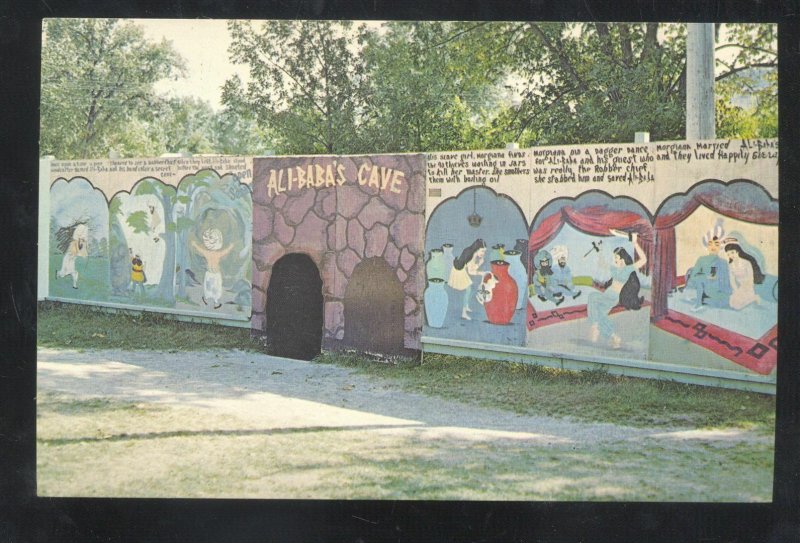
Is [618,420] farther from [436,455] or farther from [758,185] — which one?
[758,185]

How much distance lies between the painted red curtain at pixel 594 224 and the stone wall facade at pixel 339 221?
4.96 ft

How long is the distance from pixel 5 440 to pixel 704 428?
560cm

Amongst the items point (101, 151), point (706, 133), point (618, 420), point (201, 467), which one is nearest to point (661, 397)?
point (618, 420)

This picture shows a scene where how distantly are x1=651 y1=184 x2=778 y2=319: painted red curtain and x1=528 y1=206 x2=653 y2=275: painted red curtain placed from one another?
0.35 ft

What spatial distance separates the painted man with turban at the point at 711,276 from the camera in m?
7.69

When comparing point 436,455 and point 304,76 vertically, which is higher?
point 304,76

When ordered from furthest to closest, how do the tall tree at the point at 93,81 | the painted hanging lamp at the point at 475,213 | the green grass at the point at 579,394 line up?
the tall tree at the point at 93,81, the painted hanging lamp at the point at 475,213, the green grass at the point at 579,394

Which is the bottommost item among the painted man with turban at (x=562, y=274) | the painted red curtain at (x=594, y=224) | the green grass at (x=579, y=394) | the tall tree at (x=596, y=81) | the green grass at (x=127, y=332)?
the green grass at (x=579, y=394)

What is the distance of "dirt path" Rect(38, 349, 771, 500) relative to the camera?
19.5ft

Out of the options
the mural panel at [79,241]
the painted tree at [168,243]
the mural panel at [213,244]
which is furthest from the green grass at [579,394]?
the mural panel at [79,241]

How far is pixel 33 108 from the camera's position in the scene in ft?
19.9

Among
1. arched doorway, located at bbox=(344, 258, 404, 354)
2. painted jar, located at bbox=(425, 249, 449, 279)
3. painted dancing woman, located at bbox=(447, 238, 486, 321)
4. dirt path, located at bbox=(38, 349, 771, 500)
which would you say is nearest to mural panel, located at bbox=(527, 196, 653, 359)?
painted dancing woman, located at bbox=(447, 238, 486, 321)

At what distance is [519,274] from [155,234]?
5.88 meters

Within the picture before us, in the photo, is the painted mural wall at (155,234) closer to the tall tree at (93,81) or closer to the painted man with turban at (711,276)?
the tall tree at (93,81)
